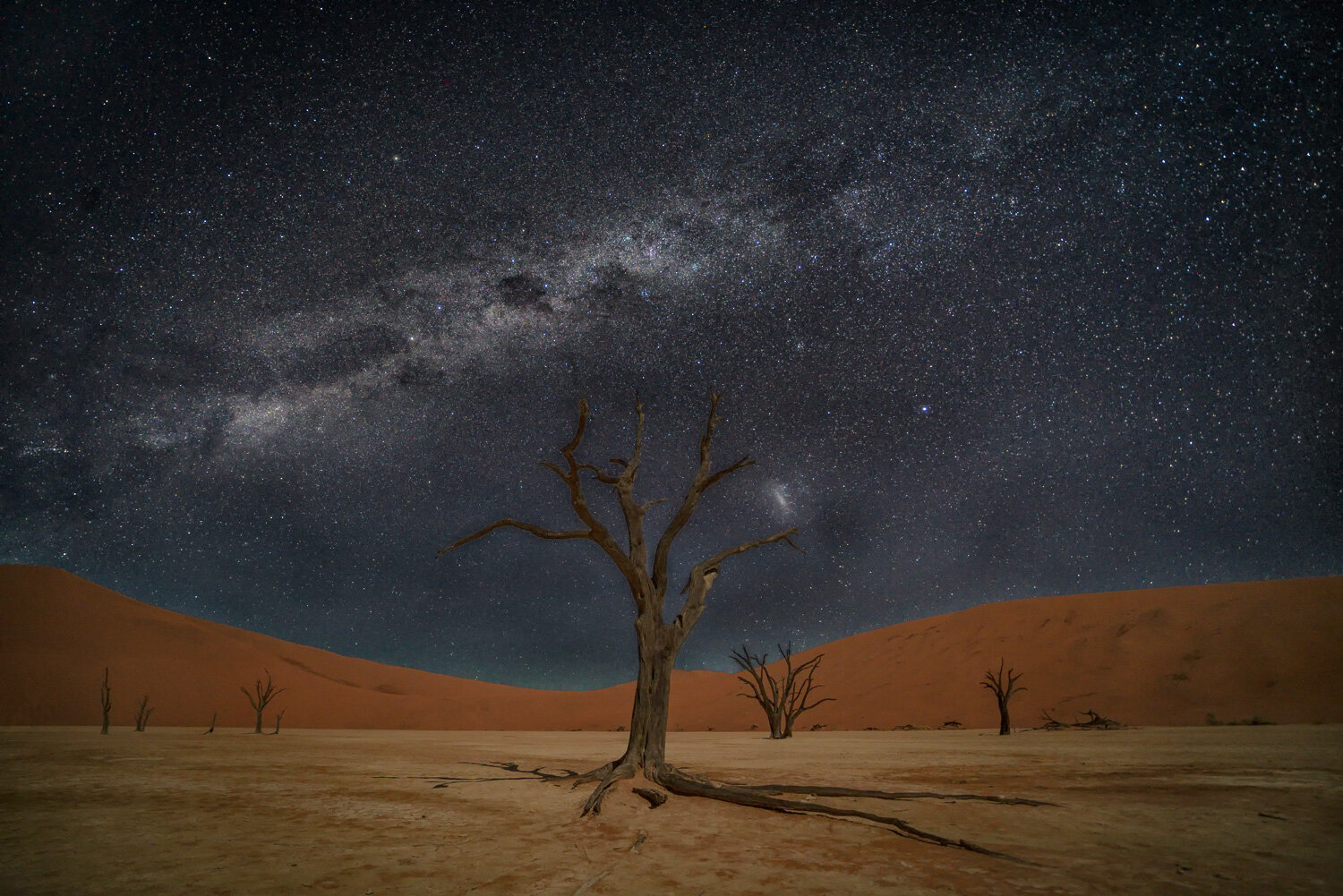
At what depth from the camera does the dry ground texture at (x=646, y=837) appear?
441 centimetres

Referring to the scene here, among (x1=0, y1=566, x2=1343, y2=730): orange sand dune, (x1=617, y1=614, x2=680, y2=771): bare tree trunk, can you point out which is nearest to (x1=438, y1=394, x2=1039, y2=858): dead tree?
(x1=617, y1=614, x2=680, y2=771): bare tree trunk

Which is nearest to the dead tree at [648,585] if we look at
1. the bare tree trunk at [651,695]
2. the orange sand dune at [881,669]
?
the bare tree trunk at [651,695]

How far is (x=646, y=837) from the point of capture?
591 cm

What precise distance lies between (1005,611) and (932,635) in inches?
279

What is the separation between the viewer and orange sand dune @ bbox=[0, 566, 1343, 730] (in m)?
36.5

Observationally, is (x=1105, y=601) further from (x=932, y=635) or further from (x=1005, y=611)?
(x=932, y=635)

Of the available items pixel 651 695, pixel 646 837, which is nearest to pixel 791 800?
pixel 646 837

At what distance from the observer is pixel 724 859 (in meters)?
5.07

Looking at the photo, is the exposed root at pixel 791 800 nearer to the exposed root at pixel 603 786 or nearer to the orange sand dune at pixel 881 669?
the exposed root at pixel 603 786

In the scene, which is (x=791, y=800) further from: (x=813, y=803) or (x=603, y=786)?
(x=603, y=786)

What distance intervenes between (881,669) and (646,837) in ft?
188

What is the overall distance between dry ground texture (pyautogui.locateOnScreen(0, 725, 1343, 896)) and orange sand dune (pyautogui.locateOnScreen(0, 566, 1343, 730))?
32422 millimetres

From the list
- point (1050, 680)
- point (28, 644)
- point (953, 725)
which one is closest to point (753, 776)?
point (953, 725)

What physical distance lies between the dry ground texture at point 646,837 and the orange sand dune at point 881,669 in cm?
3242
